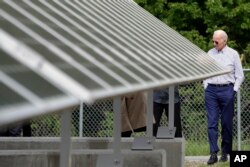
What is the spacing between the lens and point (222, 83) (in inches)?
456

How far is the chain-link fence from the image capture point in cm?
1378

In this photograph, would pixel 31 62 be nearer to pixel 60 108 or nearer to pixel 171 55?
pixel 60 108

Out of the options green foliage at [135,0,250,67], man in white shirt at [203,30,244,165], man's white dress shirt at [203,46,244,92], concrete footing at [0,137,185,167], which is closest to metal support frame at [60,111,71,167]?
concrete footing at [0,137,185,167]

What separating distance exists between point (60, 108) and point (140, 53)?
1880 mm

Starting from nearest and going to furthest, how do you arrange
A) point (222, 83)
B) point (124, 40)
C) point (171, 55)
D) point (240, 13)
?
1. point (124, 40)
2. point (171, 55)
3. point (222, 83)
4. point (240, 13)

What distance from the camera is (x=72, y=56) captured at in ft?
9.38

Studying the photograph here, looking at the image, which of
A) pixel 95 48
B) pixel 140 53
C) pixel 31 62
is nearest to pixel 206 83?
pixel 140 53

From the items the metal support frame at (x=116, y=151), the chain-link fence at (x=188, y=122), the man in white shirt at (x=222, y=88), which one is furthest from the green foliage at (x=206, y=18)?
the metal support frame at (x=116, y=151)

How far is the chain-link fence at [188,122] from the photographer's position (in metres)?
13.8

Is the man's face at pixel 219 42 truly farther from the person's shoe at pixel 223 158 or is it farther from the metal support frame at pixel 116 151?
the metal support frame at pixel 116 151

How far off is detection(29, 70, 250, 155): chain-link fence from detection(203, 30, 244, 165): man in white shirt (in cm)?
175

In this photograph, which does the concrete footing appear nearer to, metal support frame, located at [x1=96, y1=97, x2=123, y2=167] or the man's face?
→ metal support frame, located at [x1=96, y1=97, x2=123, y2=167]

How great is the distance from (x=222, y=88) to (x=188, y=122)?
8.78ft

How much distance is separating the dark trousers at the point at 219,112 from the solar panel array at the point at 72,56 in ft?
22.4
